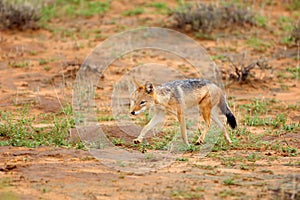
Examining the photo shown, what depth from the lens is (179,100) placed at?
8875 millimetres

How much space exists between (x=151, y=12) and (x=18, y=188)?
11.7 metres

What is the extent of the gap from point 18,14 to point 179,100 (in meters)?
8.17

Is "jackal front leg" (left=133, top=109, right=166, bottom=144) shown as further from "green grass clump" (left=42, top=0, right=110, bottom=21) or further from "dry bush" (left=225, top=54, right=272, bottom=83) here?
"green grass clump" (left=42, top=0, right=110, bottom=21)

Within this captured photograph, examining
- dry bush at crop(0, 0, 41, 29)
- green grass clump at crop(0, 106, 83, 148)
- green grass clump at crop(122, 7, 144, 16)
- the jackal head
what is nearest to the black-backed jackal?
the jackal head

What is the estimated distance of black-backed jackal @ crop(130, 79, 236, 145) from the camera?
28.5 ft

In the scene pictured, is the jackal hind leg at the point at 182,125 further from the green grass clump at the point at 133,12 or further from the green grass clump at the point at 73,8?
the green grass clump at the point at 73,8

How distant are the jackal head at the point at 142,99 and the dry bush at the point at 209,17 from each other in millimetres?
7432

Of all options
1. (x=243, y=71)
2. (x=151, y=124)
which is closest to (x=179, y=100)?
(x=151, y=124)

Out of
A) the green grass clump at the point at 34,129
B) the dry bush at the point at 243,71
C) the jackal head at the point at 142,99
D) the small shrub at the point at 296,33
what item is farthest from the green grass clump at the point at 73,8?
the jackal head at the point at 142,99

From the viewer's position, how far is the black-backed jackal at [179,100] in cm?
868

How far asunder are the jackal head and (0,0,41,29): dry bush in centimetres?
795

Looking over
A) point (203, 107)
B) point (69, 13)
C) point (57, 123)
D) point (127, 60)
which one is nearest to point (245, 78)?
point (127, 60)

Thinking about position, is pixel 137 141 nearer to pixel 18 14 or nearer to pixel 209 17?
pixel 209 17

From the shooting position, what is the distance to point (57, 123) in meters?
9.37
